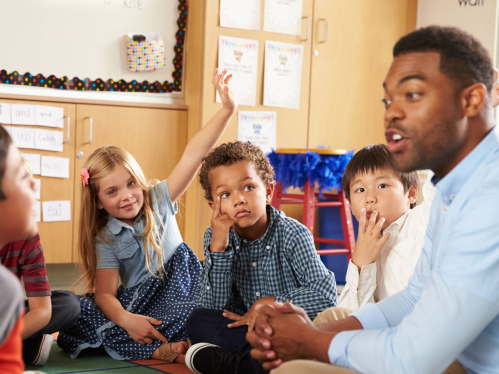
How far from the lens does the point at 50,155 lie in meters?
2.93

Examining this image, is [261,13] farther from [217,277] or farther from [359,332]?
[359,332]

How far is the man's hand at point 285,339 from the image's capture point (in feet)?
2.94

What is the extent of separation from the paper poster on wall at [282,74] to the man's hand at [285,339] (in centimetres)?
244

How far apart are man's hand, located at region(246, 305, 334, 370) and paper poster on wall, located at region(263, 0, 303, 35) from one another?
2.57 m

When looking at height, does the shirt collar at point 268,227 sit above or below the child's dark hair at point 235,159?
below

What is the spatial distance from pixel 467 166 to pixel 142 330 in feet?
4.08

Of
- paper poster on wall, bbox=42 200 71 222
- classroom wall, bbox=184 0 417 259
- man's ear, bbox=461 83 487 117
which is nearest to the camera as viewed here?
man's ear, bbox=461 83 487 117

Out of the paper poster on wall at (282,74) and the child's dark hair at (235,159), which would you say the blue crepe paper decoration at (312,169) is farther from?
the child's dark hair at (235,159)

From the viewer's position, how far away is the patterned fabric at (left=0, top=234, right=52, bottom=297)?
152 centimetres

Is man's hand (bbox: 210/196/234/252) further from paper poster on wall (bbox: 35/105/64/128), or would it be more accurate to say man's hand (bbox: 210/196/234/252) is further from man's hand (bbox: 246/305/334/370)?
paper poster on wall (bbox: 35/105/64/128)

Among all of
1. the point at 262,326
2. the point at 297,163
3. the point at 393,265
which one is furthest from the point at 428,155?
the point at 297,163

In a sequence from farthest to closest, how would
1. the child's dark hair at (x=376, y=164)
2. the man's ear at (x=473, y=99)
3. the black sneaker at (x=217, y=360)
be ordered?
the child's dark hair at (x=376, y=164)
the black sneaker at (x=217, y=360)
the man's ear at (x=473, y=99)

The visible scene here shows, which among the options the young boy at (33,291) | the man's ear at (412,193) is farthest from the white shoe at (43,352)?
the man's ear at (412,193)

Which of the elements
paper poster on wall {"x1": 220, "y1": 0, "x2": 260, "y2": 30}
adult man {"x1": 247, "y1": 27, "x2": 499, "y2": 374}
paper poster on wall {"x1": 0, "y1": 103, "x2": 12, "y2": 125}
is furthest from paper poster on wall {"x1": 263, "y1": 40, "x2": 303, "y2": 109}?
adult man {"x1": 247, "y1": 27, "x2": 499, "y2": 374}
